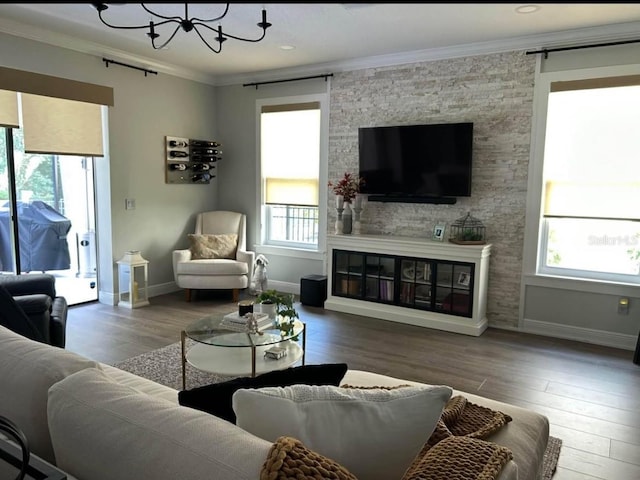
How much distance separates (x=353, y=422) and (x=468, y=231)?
377 centimetres

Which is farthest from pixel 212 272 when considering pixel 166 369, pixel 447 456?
pixel 447 456

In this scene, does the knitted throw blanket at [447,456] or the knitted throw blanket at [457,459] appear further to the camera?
the knitted throw blanket at [457,459]

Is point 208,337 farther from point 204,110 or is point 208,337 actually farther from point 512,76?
point 204,110

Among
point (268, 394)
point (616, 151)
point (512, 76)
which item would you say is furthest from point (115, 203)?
point (616, 151)

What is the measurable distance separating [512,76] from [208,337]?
3628mm

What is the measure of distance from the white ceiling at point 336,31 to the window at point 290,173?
654 millimetres

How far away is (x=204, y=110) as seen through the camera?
628cm

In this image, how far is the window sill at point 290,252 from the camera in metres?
5.83

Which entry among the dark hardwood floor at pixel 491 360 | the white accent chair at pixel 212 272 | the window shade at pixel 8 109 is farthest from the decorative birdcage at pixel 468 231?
the window shade at pixel 8 109

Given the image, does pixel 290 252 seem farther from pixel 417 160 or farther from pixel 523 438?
pixel 523 438

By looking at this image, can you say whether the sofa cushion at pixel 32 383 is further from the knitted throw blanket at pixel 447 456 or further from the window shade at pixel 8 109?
the window shade at pixel 8 109

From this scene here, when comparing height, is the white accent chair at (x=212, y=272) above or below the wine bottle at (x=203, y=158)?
below

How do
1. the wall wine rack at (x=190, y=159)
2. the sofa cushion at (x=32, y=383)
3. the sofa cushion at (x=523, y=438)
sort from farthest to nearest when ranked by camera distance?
the wall wine rack at (x=190, y=159) → the sofa cushion at (x=523, y=438) → the sofa cushion at (x=32, y=383)

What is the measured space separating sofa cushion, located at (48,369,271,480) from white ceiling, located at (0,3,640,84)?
2.91 meters
